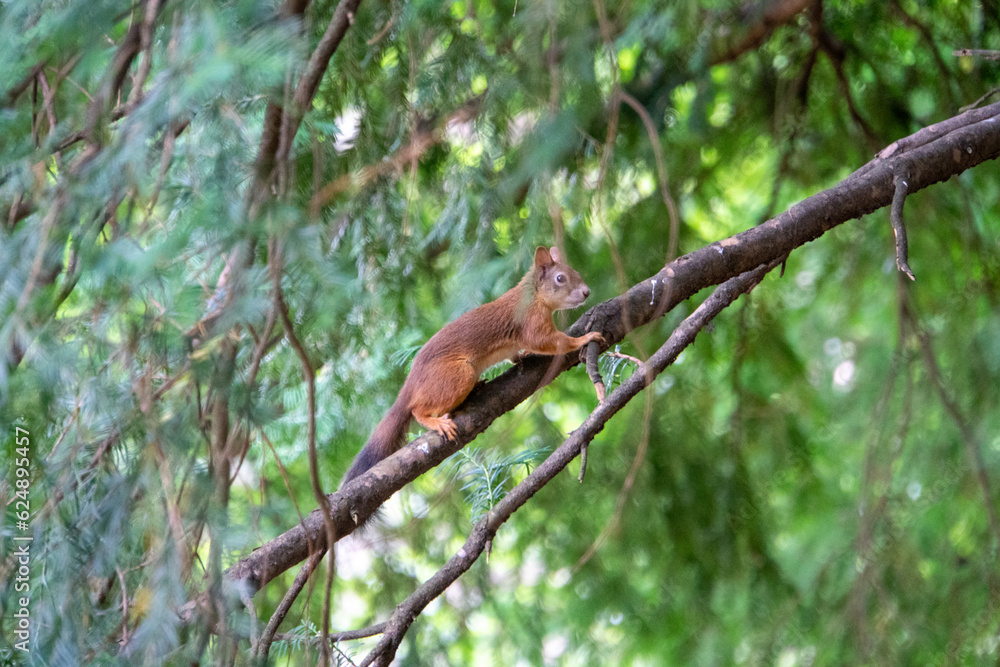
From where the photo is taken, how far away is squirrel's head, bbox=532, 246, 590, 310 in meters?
3.32

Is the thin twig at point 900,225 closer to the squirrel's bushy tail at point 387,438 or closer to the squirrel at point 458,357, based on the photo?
the squirrel at point 458,357

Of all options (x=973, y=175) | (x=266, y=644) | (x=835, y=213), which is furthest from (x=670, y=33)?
(x=266, y=644)

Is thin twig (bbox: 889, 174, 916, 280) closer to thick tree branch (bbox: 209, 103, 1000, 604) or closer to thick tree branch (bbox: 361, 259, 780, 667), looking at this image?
thick tree branch (bbox: 209, 103, 1000, 604)

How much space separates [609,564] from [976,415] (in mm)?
1619

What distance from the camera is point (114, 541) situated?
4.45ft

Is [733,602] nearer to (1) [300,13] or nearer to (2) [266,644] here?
(2) [266,644]

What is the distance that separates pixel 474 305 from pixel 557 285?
761mm

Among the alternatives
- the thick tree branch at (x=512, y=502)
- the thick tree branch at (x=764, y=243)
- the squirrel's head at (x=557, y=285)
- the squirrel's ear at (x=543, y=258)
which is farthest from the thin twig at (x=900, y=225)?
the squirrel's ear at (x=543, y=258)

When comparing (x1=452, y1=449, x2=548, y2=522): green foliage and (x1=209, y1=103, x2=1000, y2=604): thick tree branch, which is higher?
(x1=209, y1=103, x2=1000, y2=604): thick tree branch

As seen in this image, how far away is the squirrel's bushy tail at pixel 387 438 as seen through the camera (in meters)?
2.74
